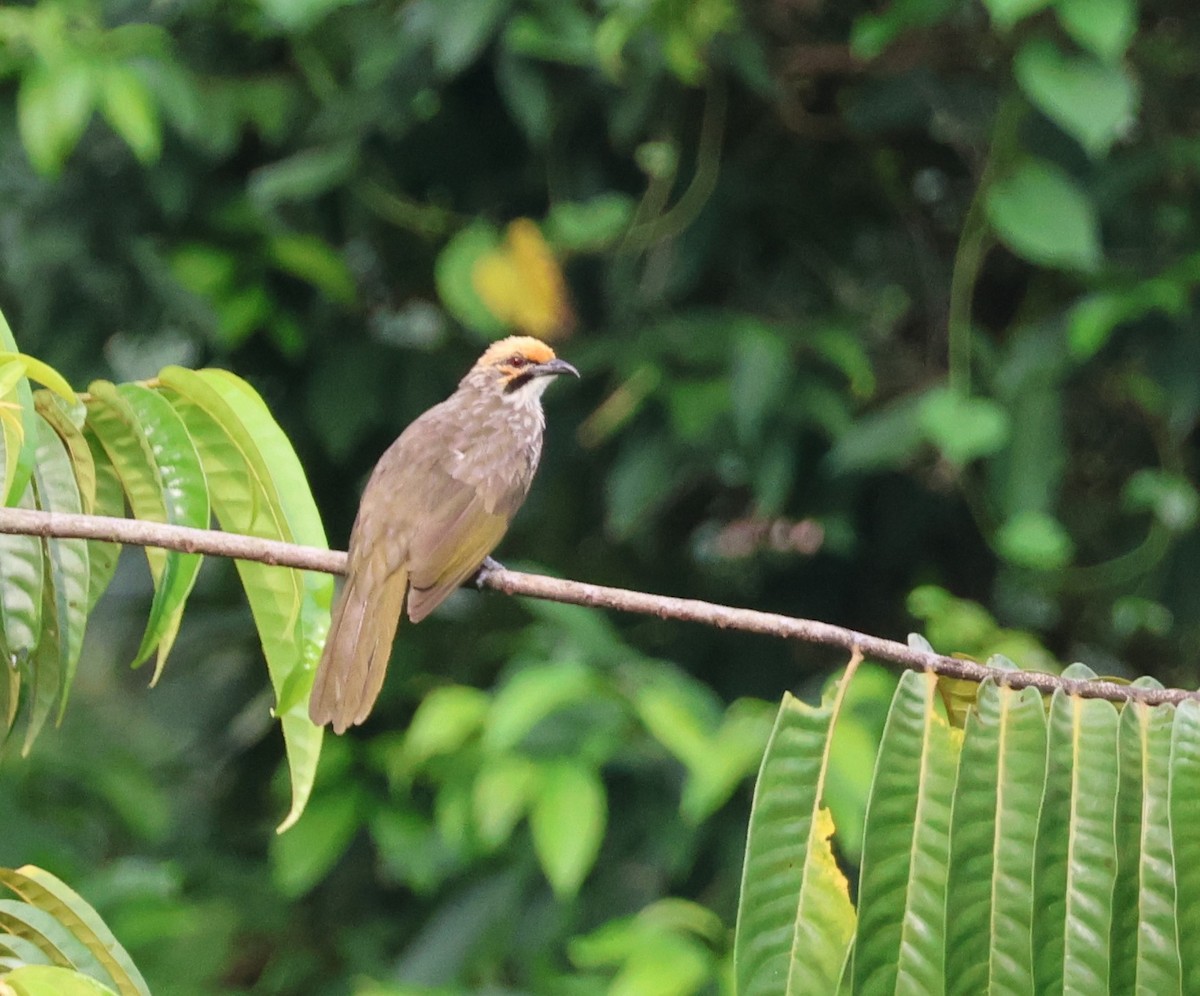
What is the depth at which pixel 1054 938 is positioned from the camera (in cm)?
158

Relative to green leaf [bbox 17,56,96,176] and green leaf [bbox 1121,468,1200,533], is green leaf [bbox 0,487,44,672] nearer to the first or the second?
green leaf [bbox 17,56,96,176]

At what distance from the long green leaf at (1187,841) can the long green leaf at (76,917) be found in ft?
3.69

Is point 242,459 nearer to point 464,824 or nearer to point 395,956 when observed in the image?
point 464,824

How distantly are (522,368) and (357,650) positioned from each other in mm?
1234

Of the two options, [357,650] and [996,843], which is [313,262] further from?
[996,843]

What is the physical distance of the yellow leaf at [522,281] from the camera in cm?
407

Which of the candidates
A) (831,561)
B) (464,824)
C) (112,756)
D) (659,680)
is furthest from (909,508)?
(112,756)

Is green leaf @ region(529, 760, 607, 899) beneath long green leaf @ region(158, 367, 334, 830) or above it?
beneath

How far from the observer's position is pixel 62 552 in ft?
6.06

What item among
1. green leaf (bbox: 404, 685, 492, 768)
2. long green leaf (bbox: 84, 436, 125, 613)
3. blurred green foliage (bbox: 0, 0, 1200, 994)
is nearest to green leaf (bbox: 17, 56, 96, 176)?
blurred green foliage (bbox: 0, 0, 1200, 994)

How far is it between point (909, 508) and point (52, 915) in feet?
10.6

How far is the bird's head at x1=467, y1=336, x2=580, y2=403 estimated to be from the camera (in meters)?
3.86

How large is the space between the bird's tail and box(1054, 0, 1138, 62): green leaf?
1824mm

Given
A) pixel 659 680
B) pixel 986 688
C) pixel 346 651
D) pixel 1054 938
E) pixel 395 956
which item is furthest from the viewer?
pixel 395 956
